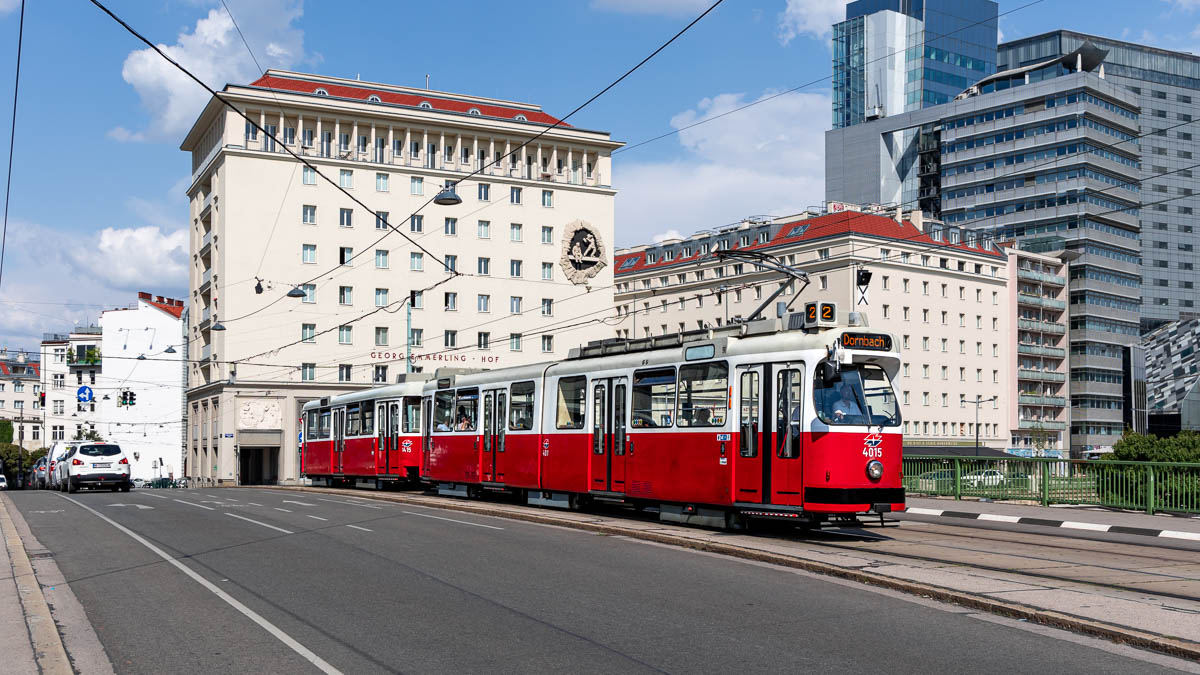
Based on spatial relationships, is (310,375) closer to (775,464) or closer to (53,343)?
(775,464)

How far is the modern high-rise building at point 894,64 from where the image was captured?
160m

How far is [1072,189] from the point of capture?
11781cm

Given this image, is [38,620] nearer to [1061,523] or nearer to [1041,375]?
[1061,523]

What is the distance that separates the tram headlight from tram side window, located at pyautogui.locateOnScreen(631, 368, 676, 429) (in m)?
4.19

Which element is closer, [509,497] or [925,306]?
[509,497]

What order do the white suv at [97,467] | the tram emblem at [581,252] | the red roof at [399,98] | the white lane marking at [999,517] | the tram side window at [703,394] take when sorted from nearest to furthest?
the tram side window at [703,394], the white lane marking at [999,517], the white suv at [97,467], the red roof at [399,98], the tram emblem at [581,252]

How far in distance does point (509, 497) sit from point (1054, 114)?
105m

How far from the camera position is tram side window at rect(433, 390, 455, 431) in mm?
29688

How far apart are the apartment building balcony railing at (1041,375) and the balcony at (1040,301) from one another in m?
6.37

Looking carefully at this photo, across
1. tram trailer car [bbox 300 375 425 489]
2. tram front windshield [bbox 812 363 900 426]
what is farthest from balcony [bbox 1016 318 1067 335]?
tram front windshield [bbox 812 363 900 426]

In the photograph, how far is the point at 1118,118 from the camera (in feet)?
399

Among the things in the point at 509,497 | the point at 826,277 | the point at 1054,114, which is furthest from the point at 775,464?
the point at 1054,114

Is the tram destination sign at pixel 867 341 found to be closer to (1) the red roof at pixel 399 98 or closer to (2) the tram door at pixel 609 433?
(2) the tram door at pixel 609 433

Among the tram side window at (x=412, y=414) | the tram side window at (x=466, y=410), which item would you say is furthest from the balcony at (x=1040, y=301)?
the tram side window at (x=466, y=410)
